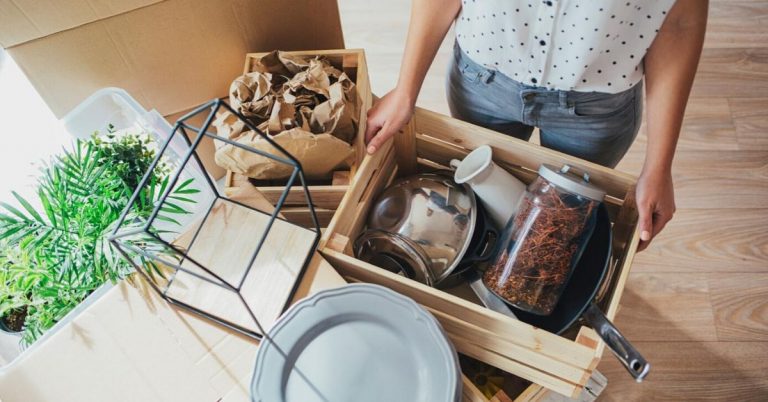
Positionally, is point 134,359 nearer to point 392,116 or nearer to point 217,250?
point 217,250

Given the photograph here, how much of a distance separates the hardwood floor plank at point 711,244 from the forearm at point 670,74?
783 millimetres

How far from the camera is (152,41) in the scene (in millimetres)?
903

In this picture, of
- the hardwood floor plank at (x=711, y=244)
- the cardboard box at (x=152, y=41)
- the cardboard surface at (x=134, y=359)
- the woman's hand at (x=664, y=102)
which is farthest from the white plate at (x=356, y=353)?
the hardwood floor plank at (x=711, y=244)

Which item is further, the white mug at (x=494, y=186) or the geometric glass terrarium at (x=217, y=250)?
the white mug at (x=494, y=186)

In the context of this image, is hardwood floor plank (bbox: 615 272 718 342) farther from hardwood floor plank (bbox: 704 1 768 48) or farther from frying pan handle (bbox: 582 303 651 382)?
hardwood floor plank (bbox: 704 1 768 48)

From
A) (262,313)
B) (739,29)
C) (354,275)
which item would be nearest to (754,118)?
(739,29)

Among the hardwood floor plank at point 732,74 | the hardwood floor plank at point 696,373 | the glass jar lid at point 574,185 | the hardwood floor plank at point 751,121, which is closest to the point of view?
the glass jar lid at point 574,185

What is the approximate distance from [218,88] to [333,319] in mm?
677

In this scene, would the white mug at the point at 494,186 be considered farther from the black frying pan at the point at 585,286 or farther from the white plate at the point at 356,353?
the white plate at the point at 356,353

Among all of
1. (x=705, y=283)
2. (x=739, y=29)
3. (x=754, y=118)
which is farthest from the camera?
(x=739, y=29)

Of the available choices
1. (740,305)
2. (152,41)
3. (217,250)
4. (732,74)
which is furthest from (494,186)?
(732,74)

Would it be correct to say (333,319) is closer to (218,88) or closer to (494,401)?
(494,401)

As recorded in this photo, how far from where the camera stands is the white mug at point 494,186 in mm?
793

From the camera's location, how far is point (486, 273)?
2.45 feet
